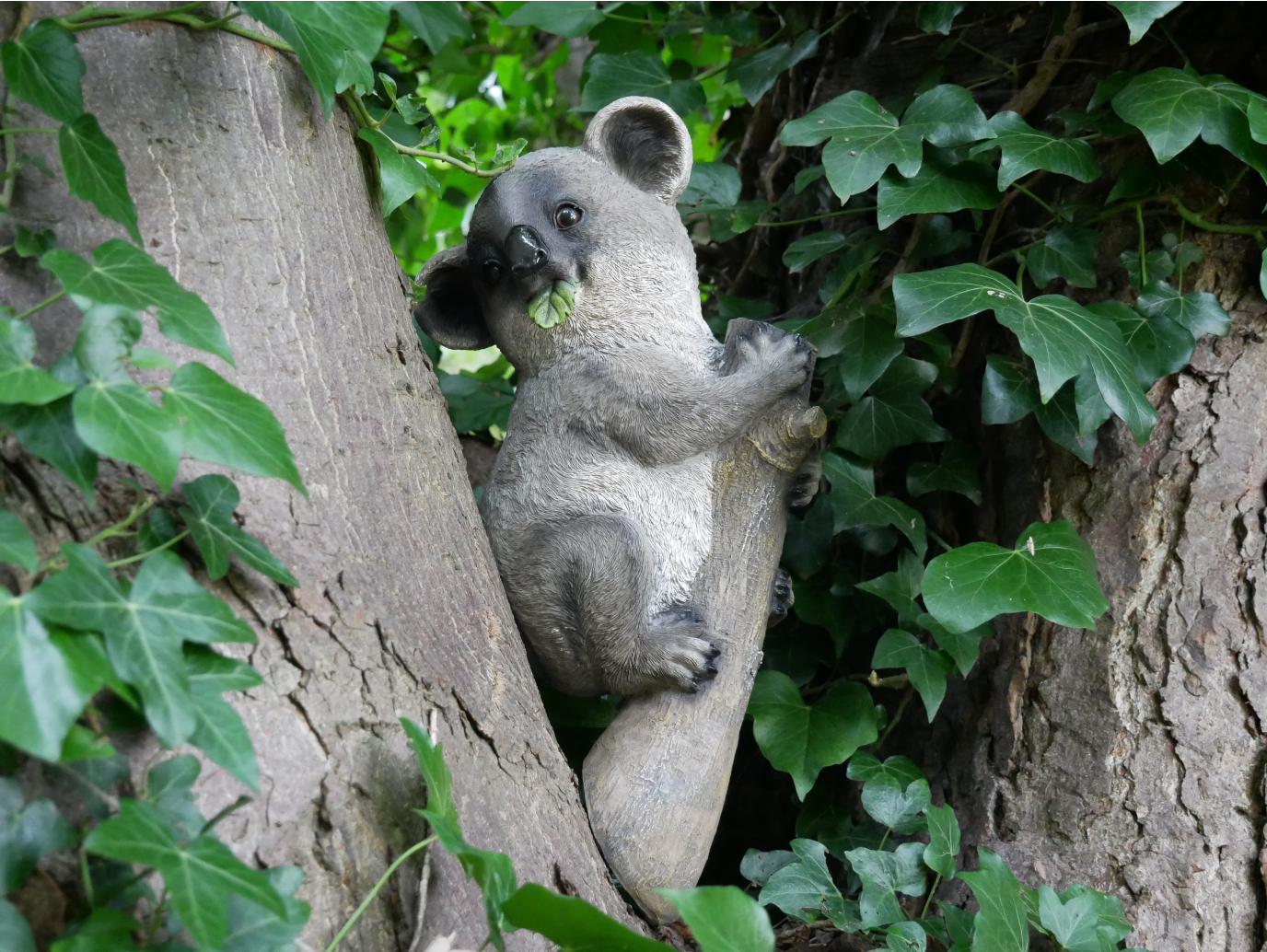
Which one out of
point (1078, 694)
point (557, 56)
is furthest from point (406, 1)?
point (557, 56)

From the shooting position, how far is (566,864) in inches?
53.4

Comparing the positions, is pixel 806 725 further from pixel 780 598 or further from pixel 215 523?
pixel 215 523

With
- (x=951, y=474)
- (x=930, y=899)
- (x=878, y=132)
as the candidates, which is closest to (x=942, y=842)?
(x=930, y=899)

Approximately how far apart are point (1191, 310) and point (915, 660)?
2.29ft

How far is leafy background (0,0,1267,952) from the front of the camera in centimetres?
95

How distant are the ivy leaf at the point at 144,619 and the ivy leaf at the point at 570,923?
339 millimetres

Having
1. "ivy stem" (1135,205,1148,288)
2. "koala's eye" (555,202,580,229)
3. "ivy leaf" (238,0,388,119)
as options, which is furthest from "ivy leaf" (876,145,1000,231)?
"ivy leaf" (238,0,388,119)

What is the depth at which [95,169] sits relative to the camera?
3.60 feet

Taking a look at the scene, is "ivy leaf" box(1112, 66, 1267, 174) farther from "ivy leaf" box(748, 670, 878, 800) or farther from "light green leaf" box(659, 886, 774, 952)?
"light green leaf" box(659, 886, 774, 952)

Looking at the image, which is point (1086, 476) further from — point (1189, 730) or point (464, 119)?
point (464, 119)

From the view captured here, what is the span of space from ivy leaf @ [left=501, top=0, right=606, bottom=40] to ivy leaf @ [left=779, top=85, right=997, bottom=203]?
0.65 m

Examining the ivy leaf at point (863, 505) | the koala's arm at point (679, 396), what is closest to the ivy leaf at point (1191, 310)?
the ivy leaf at point (863, 505)

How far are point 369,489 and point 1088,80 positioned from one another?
1.52 metres

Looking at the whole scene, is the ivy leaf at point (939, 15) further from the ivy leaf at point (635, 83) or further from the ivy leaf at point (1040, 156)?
the ivy leaf at point (635, 83)
